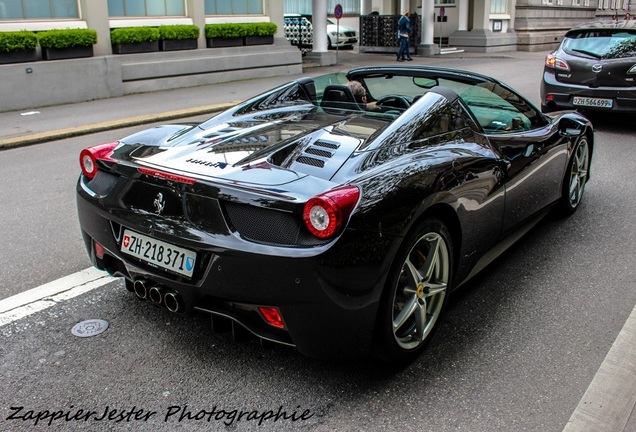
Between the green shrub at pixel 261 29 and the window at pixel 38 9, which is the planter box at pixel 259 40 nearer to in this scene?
the green shrub at pixel 261 29

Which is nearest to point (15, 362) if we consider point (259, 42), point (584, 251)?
point (584, 251)

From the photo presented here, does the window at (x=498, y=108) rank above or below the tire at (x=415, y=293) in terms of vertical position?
above

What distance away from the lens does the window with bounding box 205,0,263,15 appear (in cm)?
1667

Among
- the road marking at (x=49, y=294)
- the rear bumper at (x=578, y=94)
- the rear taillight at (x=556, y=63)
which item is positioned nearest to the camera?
the road marking at (x=49, y=294)

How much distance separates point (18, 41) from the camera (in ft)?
40.2

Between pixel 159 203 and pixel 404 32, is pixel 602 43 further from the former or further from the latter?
pixel 404 32

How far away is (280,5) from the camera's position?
18.5 m

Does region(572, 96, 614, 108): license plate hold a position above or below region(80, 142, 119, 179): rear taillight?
below

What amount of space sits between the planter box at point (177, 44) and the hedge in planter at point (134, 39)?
0.71 feet

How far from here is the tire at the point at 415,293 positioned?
10.1ft

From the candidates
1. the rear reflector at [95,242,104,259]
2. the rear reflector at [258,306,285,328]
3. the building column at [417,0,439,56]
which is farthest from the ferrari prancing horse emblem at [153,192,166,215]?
the building column at [417,0,439,56]

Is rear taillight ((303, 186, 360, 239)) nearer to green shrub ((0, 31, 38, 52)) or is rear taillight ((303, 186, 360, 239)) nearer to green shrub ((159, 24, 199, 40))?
green shrub ((0, 31, 38, 52))

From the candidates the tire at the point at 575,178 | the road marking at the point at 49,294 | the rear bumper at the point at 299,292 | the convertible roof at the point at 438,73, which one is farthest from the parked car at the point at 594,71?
the rear bumper at the point at 299,292
